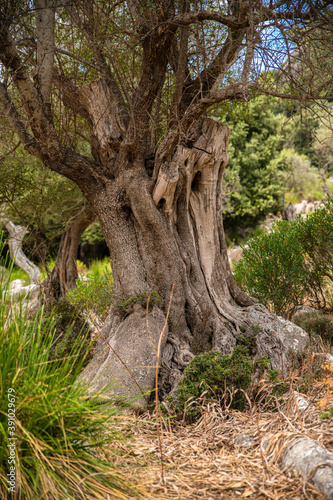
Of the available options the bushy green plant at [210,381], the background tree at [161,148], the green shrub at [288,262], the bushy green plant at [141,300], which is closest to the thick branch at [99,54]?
the background tree at [161,148]

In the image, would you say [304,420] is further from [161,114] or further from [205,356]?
[161,114]

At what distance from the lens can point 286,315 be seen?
607 centimetres

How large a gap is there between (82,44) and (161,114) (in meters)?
1.68

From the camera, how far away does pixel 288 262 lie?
5.80 metres

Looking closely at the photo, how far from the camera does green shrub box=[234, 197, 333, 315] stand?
19.1 ft

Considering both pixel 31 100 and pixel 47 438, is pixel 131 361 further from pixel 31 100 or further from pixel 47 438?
pixel 31 100

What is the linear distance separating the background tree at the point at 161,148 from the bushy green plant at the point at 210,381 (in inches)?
16.4

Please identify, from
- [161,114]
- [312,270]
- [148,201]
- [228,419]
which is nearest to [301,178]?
[312,270]

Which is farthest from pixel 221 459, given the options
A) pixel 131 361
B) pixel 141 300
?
pixel 141 300

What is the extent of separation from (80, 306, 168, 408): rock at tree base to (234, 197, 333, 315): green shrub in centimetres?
259

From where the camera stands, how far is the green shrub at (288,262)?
19.1 feet

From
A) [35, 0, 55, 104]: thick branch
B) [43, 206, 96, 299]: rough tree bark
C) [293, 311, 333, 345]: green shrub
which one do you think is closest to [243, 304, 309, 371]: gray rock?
[293, 311, 333, 345]: green shrub

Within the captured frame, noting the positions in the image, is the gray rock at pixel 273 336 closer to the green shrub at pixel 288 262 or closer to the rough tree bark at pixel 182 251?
the rough tree bark at pixel 182 251

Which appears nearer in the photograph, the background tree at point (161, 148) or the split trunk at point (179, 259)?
the background tree at point (161, 148)
